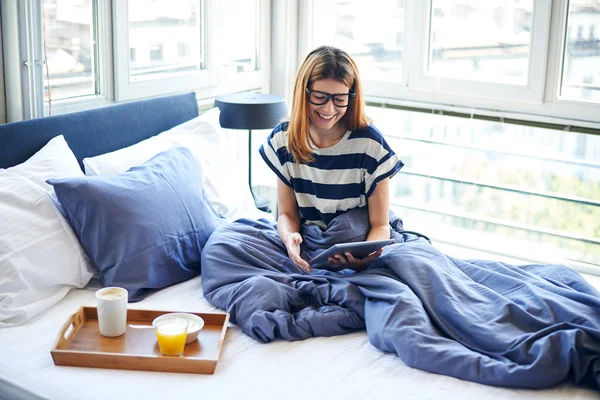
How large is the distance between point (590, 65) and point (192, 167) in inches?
68.3

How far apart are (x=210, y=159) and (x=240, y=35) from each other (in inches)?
44.3

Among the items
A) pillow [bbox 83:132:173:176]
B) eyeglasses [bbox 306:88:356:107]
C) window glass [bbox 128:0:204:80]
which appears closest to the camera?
eyeglasses [bbox 306:88:356:107]

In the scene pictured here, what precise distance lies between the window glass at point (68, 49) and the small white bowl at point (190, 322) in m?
1.14

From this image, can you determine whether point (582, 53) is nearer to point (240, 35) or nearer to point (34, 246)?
point (240, 35)

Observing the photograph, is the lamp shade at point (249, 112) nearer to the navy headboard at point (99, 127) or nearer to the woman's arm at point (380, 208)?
the navy headboard at point (99, 127)

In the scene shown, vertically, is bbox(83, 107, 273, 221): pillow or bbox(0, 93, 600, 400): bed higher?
bbox(83, 107, 273, 221): pillow

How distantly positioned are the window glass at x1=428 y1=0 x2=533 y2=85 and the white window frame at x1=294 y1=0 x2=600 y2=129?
0.05 metres

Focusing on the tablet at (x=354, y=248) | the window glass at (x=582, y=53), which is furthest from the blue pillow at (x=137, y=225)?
the window glass at (x=582, y=53)

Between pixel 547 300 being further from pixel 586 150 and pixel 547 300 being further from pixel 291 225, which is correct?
pixel 586 150

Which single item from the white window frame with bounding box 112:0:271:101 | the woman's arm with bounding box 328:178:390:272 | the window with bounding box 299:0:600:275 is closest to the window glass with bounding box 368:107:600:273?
the window with bounding box 299:0:600:275

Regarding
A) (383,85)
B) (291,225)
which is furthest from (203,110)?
(291,225)

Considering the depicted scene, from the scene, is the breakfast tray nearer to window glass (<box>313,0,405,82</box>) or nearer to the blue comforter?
the blue comforter

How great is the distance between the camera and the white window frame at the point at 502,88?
3.17m

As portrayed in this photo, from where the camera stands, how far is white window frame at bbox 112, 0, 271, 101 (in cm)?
302
